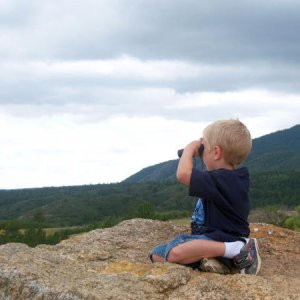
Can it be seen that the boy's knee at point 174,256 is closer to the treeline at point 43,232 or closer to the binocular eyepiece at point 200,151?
the binocular eyepiece at point 200,151

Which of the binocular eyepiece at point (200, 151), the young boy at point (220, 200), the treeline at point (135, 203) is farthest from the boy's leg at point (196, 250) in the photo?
the treeline at point (135, 203)

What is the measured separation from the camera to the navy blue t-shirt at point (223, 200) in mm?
6105

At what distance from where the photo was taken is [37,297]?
16.5 ft

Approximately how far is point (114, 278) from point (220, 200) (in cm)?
146

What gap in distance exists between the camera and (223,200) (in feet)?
20.3

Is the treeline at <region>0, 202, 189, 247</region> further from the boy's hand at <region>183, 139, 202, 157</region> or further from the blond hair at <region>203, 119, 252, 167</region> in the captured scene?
the blond hair at <region>203, 119, 252, 167</region>

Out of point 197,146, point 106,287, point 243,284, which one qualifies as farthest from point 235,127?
point 106,287

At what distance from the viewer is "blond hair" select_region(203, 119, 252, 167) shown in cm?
604

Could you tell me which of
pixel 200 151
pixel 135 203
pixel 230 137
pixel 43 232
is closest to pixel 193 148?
pixel 200 151

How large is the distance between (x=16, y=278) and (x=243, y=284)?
2.11 meters

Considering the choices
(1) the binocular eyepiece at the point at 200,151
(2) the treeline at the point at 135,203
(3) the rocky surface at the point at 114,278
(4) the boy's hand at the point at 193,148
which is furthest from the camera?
(2) the treeline at the point at 135,203

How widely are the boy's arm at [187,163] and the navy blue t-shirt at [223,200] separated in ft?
0.22

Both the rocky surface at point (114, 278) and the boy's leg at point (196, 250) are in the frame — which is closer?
the rocky surface at point (114, 278)

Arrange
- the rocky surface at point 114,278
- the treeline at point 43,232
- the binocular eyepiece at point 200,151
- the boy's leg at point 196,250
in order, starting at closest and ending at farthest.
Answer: the rocky surface at point 114,278
the boy's leg at point 196,250
the binocular eyepiece at point 200,151
the treeline at point 43,232
